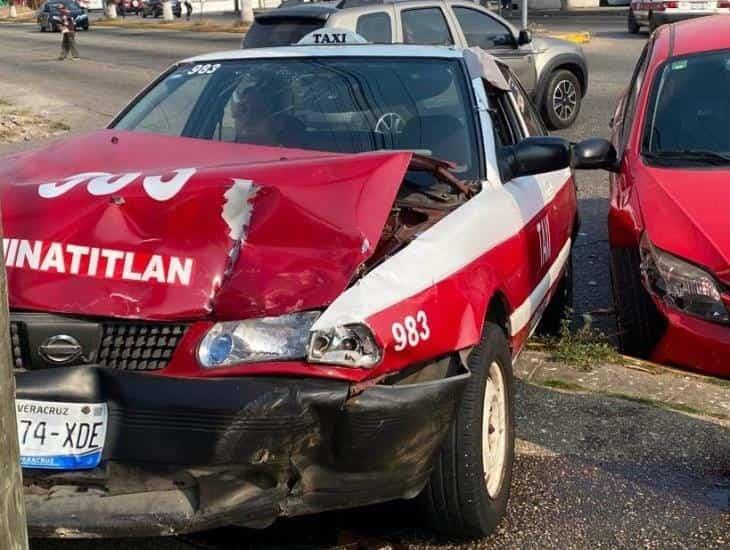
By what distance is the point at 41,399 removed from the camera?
311 centimetres

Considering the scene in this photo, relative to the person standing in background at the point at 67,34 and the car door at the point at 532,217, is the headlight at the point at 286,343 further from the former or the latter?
the person standing in background at the point at 67,34

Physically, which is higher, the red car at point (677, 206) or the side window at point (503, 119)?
the side window at point (503, 119)

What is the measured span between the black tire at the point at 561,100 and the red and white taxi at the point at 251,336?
978 centimetres

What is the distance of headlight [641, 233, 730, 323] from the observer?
5.04 metres

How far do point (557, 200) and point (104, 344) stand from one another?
2.92 metres

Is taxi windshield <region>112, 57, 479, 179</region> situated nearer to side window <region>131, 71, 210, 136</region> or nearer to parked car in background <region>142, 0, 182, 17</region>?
side window <region>131, 71, 210, 136</region>

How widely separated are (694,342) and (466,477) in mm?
2044

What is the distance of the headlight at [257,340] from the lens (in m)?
3.18

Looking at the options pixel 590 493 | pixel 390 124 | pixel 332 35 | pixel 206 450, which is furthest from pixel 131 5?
pixel 206 450

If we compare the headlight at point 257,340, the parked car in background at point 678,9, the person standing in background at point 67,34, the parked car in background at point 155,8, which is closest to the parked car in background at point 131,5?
the parked car in background at point 155,8

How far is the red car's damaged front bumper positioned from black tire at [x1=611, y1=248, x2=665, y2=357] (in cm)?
8

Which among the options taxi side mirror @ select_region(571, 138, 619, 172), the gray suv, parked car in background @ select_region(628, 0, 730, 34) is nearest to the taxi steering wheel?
taxi side mirror @ select_region(571, 138, 619, 172)

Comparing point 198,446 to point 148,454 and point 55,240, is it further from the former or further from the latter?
point 55,240

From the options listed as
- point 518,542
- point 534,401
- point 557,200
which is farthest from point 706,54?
point 518,542
